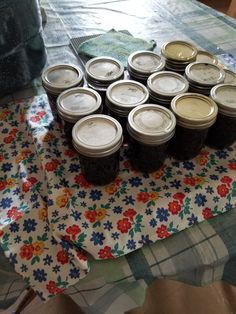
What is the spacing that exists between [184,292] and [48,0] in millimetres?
1051

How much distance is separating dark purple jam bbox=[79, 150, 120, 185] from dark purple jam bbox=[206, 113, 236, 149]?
18 centimetres

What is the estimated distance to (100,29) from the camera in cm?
84

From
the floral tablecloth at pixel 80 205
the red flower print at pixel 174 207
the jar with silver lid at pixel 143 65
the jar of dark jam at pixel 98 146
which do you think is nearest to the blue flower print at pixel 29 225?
the floral tablecloth at pixel 80 205

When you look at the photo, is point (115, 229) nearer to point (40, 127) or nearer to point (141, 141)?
point (141, 141)

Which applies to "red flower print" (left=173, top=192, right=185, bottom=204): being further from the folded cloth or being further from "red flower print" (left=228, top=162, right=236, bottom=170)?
the folded cloth

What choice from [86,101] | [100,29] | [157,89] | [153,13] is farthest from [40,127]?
[153,13]

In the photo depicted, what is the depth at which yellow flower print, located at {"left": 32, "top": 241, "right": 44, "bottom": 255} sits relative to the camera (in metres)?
0.40

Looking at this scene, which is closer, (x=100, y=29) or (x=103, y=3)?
(x=100, y=29)

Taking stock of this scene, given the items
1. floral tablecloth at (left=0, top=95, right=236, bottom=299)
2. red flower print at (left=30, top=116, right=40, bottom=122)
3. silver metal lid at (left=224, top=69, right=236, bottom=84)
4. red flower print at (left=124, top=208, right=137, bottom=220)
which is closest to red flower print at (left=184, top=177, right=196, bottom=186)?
floral tablecloth at (left=0, top=95, right=236, bottom=299)

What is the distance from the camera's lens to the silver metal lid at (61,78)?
1.62 feet

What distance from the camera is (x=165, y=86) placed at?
50 centimetres

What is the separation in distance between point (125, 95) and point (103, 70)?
0.09 meters

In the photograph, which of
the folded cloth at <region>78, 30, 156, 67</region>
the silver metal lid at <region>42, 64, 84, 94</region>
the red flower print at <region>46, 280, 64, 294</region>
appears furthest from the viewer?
the folded cloth at <region>78, 30, 156, 67</region>

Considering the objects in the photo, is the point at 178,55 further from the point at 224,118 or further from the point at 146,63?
the point at 224,118
